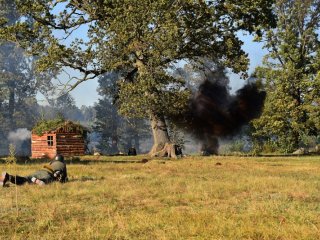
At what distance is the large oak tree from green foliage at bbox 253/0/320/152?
34.9 feet

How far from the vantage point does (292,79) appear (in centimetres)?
4103

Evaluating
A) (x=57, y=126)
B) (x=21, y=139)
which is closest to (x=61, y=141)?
(x=57, y=126)

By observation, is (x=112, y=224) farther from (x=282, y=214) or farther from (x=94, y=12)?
(x=94, y=12)

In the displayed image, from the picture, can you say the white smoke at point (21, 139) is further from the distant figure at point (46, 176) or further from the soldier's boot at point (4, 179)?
the soldier's boot at point (4, 179)

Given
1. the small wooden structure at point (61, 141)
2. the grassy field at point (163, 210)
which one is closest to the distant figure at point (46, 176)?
the grassy field at point (163, 210)

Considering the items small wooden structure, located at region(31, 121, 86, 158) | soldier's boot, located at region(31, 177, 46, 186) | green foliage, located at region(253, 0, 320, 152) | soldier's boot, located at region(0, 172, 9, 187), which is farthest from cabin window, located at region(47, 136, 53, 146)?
soldier's boot, located at region(0, 172, 9, 187)

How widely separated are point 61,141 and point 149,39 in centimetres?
1695

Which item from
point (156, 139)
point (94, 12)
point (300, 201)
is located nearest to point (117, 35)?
point (94, 12)

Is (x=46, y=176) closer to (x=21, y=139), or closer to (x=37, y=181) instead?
(x=37, y=181)

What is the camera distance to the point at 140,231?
7.30m

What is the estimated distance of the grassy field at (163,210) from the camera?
7.09 m

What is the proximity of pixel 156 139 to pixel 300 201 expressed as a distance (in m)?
22.0

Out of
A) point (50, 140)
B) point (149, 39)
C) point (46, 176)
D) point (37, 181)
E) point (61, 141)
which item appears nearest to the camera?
point (37, 181)

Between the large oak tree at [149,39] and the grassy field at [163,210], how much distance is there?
1490cm
